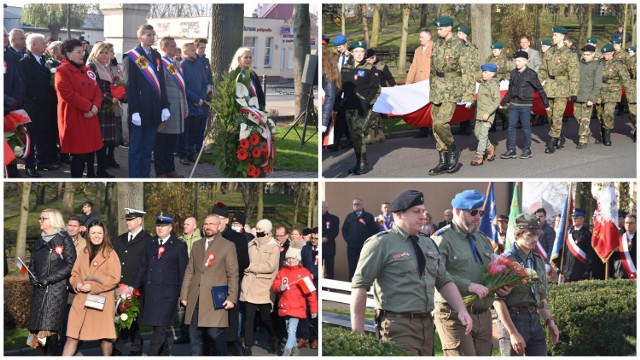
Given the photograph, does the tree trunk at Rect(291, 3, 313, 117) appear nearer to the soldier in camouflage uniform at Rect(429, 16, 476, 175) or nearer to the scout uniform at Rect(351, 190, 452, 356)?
the soldier in camouflage uniform at Rect(429, 16, 476, 175)

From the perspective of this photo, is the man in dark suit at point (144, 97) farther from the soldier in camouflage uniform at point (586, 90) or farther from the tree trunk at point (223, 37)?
the soldier in camouflage uniform at point (586, 90)

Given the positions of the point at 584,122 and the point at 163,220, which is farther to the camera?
the point at 584,122

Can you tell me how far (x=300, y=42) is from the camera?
14953 mm

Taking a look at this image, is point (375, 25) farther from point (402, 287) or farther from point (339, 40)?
point (402, 287)

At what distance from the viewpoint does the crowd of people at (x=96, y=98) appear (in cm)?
968

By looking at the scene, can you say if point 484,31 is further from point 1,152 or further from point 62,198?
point 1,152

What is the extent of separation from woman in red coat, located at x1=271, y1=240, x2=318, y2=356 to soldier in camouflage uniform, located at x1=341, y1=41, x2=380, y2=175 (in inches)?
61.8

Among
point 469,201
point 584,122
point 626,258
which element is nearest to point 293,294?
point 469,201

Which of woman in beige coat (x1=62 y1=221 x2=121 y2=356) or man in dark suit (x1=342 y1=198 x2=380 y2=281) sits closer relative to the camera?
woman in beige coat (x1=62 y1=221 x2=121 y2=356)

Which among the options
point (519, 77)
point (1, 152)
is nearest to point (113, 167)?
point (1, 152)

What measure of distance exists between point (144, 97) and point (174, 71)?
875mm

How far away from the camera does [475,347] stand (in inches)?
293

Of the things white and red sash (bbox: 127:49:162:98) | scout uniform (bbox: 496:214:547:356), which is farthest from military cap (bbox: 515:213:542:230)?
white and red sash (bbox: 127:49:162:98)

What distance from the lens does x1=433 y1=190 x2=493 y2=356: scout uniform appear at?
7262mm
